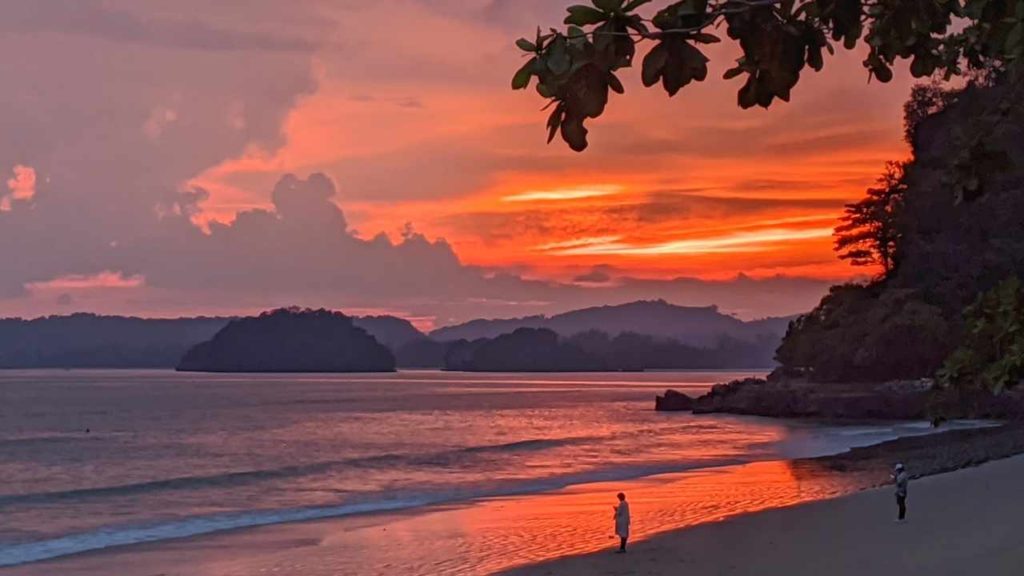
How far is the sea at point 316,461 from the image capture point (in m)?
29.6

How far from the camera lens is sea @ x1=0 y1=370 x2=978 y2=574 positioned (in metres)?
29.6

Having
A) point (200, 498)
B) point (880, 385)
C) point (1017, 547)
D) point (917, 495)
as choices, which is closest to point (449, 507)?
point (200, 498)

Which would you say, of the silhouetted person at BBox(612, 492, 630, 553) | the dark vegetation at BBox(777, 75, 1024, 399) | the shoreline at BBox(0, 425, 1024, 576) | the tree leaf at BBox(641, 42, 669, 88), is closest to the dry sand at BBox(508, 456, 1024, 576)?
the silhouetted person at BBox(612, 492, 630, 553)

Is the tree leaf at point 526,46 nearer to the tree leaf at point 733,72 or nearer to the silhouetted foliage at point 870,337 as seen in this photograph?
the tree leaf at point 733,72

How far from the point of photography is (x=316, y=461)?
4806cm

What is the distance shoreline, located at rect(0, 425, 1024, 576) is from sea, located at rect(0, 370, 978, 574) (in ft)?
2.25

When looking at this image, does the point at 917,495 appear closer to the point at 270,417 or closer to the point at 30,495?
the point at 30,495

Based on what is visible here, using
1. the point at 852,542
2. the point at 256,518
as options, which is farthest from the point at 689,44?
the point at 256,518

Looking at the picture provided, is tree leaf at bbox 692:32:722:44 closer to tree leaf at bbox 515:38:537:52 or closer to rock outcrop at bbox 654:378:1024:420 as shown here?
tree leaf at bbox 515:38:537:52

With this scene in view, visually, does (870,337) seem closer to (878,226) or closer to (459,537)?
(878,226)

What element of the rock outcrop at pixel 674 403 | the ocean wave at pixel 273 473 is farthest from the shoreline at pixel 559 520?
the rock outcrop at pixel 674 403

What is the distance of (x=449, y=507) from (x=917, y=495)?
12.0m

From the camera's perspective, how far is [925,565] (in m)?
15.3

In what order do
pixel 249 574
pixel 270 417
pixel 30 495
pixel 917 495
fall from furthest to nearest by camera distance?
1. pixel 270 417
2. pixel 30 495
3. pixel 917 495
4. pixel 249 574
